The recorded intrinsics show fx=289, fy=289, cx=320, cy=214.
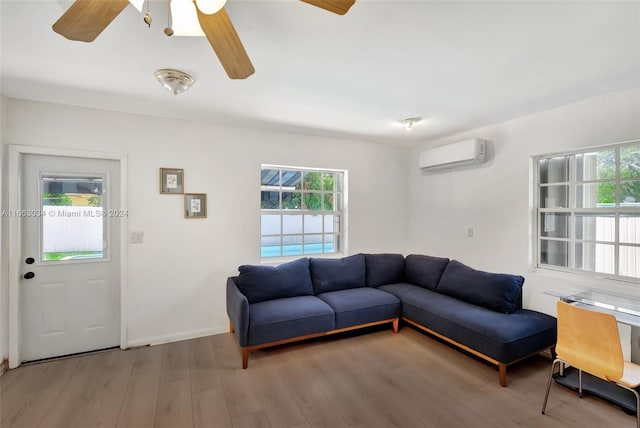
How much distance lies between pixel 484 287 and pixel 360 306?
1.27 meters

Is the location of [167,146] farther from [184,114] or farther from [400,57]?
[400,57]

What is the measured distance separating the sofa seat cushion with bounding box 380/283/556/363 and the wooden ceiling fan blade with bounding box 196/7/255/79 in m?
2.67

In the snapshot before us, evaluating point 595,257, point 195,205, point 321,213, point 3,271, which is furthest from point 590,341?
point 3,271

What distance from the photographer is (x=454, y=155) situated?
11.8 feet

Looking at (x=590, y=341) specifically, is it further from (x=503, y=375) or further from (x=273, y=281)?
(x=273, y=281)

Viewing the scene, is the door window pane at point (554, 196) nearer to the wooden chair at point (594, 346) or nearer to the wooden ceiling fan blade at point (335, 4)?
the wooden chair at point (594, 346)

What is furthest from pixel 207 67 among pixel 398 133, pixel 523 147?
pixel 523 147

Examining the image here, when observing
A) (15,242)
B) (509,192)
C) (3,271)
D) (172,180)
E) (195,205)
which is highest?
(172,180)

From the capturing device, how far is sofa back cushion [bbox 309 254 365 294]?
3.52m

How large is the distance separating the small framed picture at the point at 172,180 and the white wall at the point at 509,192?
3.27 metres

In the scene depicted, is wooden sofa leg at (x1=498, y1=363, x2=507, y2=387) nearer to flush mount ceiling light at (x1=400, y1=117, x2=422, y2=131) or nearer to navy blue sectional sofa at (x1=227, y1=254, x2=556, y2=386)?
navy blue sectional sofa at (x1=227, y1=254, x2=556, y2=386)

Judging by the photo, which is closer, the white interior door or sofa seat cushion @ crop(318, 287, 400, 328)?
the white interior door

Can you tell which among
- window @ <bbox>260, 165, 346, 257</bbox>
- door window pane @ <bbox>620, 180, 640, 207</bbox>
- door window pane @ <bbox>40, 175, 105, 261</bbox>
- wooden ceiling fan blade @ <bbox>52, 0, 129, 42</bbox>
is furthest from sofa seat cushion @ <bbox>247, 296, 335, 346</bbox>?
door window pane @ <bbox>620, 180, 640, 207</bbox>

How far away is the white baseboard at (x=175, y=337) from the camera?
2953mm
